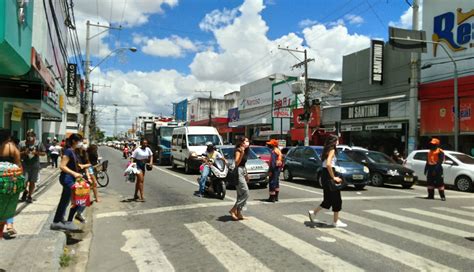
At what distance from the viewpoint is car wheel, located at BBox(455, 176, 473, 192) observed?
1588 centimetres

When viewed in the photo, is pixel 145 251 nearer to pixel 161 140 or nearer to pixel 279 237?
pixel 279 237

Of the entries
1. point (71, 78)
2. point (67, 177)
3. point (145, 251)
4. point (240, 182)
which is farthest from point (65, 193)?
point (71, 78)

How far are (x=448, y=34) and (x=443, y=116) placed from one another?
4617mm

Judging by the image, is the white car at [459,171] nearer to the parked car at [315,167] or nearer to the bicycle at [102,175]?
the parked car at [315,167]

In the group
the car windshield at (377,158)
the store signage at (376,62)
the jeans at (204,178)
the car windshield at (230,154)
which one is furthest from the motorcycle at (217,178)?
the store signage at (376,62)

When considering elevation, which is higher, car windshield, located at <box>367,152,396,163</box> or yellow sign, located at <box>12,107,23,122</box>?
yellow sign, located at <box>12,107,23,122</box>

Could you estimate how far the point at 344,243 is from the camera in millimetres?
7023

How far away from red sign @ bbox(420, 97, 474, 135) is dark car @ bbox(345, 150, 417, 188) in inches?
290

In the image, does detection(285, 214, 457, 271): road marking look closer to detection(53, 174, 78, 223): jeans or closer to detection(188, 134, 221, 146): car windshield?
detection(53, 174, 78, 223): jeans

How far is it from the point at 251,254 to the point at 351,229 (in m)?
2.60

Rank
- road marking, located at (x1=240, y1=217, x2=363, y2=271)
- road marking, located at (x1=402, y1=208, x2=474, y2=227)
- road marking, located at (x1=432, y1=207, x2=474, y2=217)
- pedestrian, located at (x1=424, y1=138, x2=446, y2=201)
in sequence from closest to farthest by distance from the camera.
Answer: road marking, located at (x1=240, y1=217, x2=363, y2=271)
road marking, located at (x1=402, y1=208, x2=474, y2=227)
road marking, located at (x1=432, y1=207, x2=474, y2=217)
pedestrian, located at (x1=424, y1=138, x2=446, y2=201)

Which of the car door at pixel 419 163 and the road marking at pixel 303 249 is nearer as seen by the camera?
the road marking at pixel 303 249

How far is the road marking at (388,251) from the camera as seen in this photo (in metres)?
5.80

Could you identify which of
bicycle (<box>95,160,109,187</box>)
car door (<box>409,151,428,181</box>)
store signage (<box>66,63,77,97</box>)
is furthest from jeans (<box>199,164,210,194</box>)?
store signage (<box>66,63,77,97</box>)
